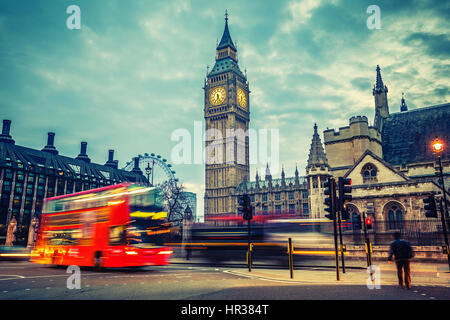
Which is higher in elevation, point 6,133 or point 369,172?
point 6,133

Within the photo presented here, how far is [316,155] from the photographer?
39.7 m

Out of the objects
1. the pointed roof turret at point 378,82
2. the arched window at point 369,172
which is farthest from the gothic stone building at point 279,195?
the arched window at point 369,172

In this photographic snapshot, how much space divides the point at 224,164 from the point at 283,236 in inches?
3315

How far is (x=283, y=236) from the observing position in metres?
20.1

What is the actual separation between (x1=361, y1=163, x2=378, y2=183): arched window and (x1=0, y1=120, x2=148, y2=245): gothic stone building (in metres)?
64.1

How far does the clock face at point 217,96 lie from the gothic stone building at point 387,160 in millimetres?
63468

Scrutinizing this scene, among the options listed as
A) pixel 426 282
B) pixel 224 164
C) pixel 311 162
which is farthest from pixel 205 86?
pixel 426 282

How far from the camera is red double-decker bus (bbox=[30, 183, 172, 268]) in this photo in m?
14.3

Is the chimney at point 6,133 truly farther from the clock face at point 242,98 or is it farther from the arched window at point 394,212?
the arched window at point 394,212

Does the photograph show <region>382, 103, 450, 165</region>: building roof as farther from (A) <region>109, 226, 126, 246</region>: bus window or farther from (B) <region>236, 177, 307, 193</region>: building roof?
(B) <region>236, 177, 307, 193</region>: building roof

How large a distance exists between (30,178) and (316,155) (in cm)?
7274

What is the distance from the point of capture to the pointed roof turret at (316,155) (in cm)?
3953

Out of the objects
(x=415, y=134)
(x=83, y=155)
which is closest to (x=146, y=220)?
(x=415, y=134)

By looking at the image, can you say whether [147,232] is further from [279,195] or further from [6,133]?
[6,133]
